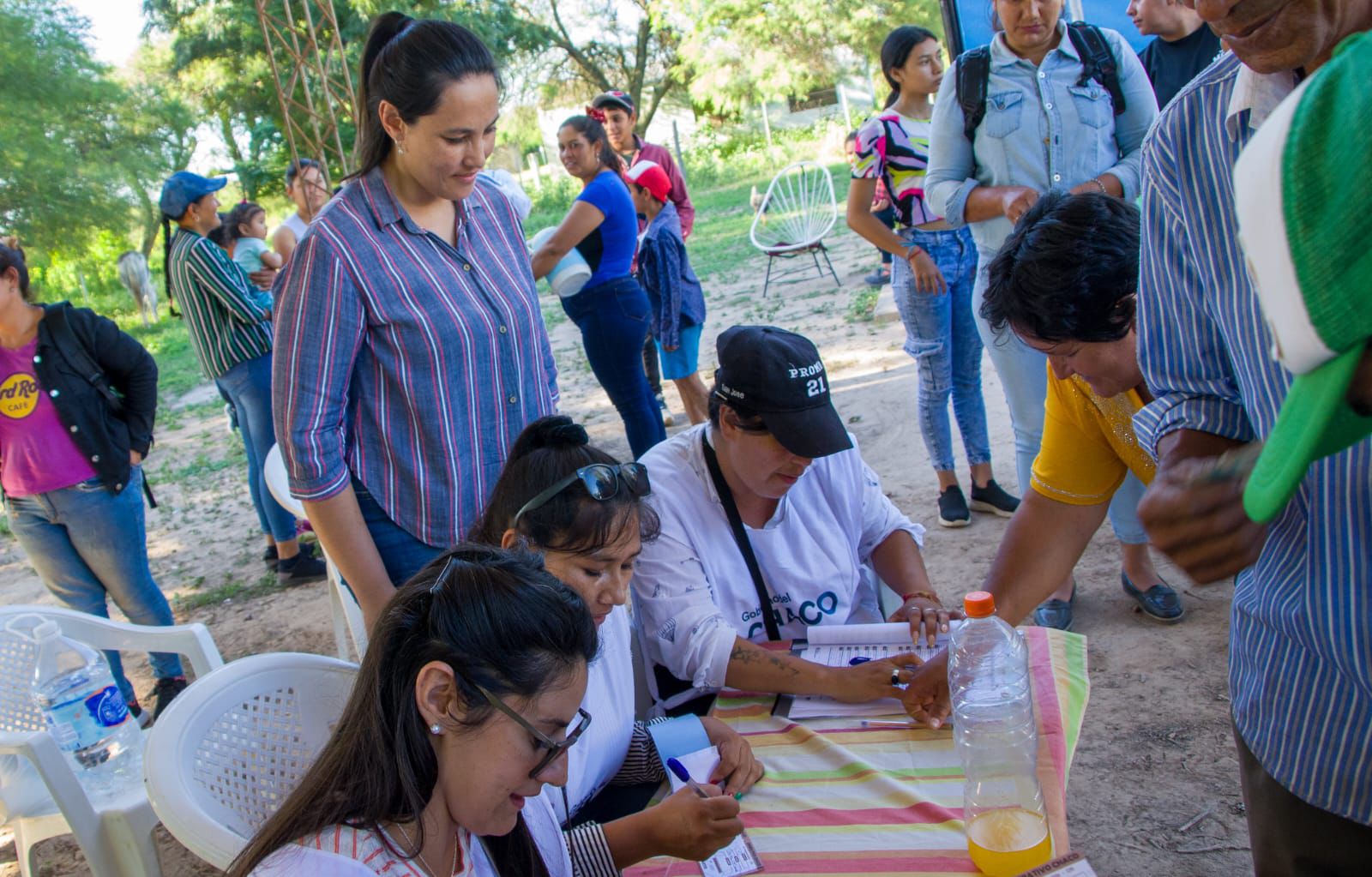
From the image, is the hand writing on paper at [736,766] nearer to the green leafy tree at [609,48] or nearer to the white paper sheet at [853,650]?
the white paper sheet at [853,650]

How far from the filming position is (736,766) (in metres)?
1.67

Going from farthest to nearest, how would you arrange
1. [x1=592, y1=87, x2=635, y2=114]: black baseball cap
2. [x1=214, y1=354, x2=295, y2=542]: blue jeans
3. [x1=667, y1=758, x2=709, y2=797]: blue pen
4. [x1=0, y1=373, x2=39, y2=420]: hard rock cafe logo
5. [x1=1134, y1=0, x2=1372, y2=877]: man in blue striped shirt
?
[x1=592, y1=87, x2=635, y2=114]: black baseball cap
[x1=214, y1=354, x2=295, y2=542]: blue jeans
[x1=0, y1=373, x2=39, y2=420]: hard rock cafe logo
[x1=667, y1=758, x2=709, y2=797]: blue pen
[x1=1134, y1=0, x2=1372, y2=877]: man in blue striped shirt

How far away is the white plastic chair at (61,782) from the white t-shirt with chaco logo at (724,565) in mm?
1270

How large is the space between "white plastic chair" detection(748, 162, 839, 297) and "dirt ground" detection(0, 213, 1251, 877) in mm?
480

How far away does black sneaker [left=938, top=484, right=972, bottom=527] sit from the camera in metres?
4.23

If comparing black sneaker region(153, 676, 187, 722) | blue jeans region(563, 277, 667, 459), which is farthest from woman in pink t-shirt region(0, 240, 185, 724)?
blue jeans region(563, 277, 667, 459)

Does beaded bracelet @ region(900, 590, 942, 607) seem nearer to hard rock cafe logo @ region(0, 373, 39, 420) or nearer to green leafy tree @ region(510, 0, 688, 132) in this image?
hard rock cafe logo @ region(0, 373, 39, 420)

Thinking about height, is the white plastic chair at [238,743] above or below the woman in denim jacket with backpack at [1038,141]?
below

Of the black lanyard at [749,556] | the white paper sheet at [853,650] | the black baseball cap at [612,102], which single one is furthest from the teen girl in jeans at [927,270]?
the white paper sheet at [853,650]

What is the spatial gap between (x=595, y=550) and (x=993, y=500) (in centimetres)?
277

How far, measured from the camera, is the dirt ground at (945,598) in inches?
96.1

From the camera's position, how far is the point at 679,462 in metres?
2.26

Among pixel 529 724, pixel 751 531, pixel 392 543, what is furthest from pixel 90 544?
pixel 529 724

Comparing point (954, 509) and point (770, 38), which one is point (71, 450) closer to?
point (954, 509)
